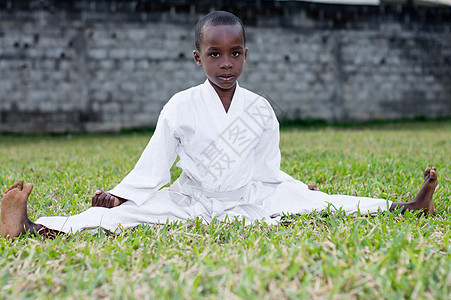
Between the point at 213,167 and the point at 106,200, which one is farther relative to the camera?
the point at 213,167

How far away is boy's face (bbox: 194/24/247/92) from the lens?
7.15 ft

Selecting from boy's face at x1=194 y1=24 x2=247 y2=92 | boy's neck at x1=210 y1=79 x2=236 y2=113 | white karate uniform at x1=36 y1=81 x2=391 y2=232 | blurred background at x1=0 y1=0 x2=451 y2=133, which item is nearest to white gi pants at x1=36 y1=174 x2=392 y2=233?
white karate uniform at x1=36 y1=81 x2=391 y2=232

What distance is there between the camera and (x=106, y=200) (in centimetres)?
212

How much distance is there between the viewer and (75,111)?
8625mm

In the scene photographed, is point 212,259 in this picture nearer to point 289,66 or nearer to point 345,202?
point 345,202

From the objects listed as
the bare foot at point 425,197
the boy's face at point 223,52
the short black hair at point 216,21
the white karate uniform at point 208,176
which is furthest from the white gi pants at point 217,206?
the short black hair at point 216,21

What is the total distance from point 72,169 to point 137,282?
8.98ft

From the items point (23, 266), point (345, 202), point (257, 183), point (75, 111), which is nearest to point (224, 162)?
point (257, 183)

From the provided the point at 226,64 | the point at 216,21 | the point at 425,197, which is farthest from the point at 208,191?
the point at 425,197

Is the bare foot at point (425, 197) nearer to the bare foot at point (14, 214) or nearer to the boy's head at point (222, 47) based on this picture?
the boy's head at point (222, 47)

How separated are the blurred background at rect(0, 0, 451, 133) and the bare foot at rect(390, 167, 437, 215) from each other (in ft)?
23.4

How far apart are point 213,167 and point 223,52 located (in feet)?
2.04

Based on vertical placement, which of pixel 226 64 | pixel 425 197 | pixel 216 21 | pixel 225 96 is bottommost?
pixel 425 197

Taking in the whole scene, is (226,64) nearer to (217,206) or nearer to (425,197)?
(217,206)
